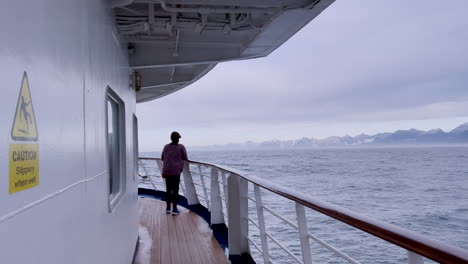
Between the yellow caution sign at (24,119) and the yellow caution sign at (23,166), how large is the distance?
21mm

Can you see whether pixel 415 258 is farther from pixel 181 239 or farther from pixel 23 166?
pixel 181 239

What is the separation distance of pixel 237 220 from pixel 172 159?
6.41 feet

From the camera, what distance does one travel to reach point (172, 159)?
474 centimetres

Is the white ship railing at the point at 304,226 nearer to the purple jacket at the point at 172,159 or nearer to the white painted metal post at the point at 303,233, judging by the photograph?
the white painted metal post at the point at 303,233

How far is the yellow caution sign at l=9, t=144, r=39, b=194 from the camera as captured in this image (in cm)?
74

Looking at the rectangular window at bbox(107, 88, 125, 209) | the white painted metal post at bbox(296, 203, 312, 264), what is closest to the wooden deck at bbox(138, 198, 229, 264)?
the rectangular window at bbox(107, 88, 125, 209)

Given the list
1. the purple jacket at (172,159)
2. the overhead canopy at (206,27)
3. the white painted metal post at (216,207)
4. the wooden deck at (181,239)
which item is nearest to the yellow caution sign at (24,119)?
the overhead canopy at (206,27)

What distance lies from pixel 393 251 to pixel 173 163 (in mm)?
5182

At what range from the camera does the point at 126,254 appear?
8.64 feet

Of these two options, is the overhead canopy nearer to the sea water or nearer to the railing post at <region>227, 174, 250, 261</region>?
the railing post at <region>227, 174, 250, 261</region>

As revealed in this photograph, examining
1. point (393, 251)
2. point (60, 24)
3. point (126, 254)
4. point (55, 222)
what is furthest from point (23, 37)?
point (393, 251)

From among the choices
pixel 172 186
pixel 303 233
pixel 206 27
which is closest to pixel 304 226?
pixel 303 233

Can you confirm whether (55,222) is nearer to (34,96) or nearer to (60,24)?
(34,96)

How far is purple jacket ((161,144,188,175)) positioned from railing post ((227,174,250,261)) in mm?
1846
